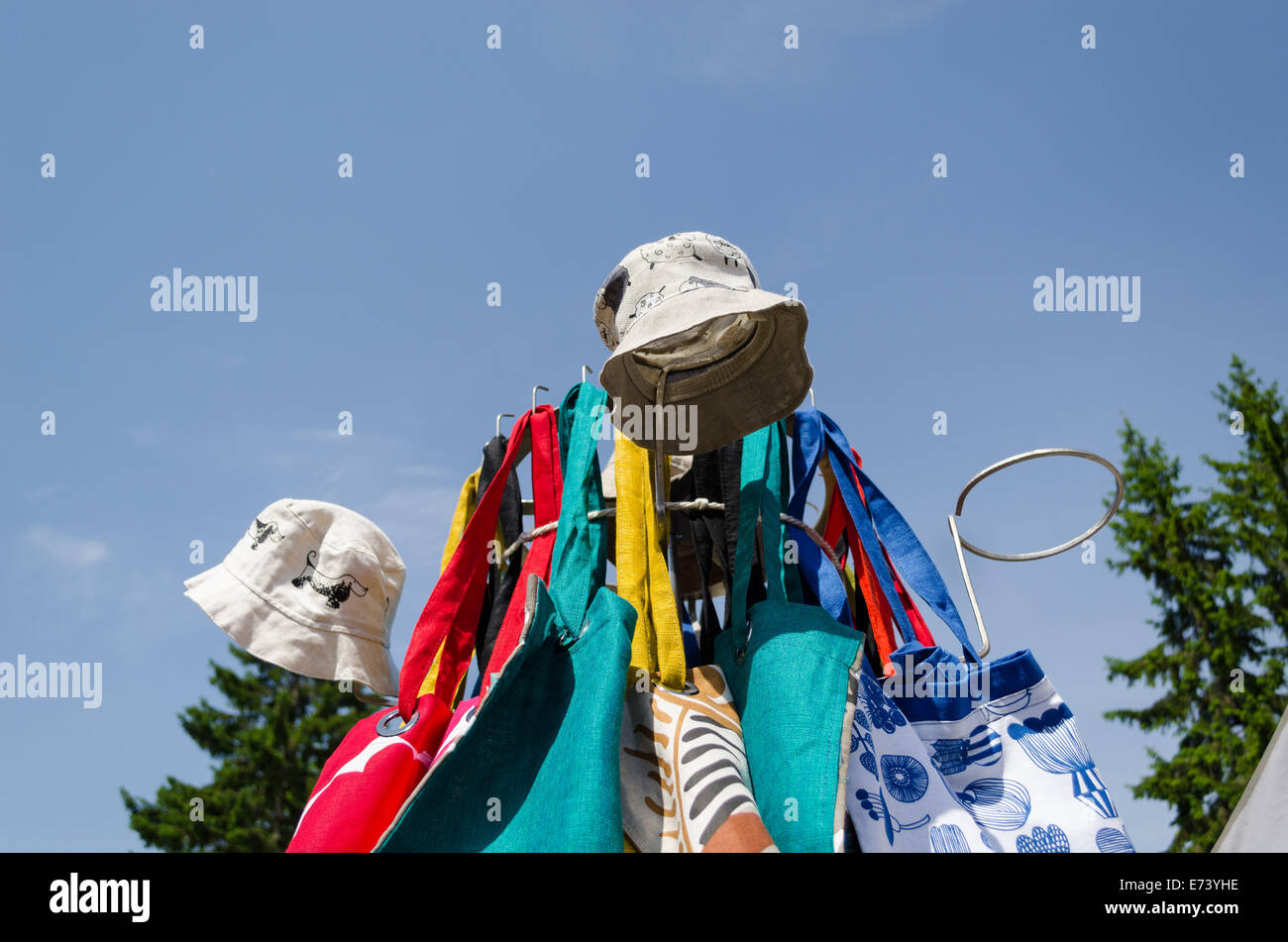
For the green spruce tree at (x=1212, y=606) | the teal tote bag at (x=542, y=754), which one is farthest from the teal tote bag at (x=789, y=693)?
the green spruce tree at (x=1212, y=606)

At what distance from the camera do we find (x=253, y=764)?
40.1 feet

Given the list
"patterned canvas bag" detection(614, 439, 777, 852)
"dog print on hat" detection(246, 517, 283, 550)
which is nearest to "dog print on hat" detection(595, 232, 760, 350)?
"patterned canvas bag" detection(614, 439, 777, 852)

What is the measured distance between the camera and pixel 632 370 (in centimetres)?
189

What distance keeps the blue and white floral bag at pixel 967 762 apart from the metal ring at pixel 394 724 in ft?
2.50

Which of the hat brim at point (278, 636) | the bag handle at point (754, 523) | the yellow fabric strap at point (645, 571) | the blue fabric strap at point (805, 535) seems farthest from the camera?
the hat brim at point (278, 636)

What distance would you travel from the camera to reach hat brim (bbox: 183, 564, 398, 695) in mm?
2107

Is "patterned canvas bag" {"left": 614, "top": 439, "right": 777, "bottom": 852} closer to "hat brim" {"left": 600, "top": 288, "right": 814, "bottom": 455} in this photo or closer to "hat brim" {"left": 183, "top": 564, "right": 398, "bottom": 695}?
"hat brim" {"left": 600, "top": 288, "right": 814, "bottom": 455}

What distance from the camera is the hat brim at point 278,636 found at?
2.11 metres

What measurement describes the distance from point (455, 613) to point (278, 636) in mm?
482

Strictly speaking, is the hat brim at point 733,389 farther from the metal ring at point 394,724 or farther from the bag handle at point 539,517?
the metal ring at point 394,724

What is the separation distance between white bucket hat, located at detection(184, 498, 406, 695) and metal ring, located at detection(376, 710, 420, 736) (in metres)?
0.39


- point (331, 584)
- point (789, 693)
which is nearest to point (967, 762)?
point (789, 693)
